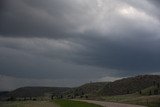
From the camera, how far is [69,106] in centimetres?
10106

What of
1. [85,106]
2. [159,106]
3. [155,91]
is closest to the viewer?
[159,106]

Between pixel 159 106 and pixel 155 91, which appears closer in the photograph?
pixel 159 106

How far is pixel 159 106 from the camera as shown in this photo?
90500mm

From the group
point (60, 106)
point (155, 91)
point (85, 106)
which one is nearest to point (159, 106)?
point (85, 106)

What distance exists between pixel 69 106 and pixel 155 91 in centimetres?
Answer: 8015

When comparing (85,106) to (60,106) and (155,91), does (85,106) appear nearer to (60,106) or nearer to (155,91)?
(60,106)

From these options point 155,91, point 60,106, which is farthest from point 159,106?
point 155,91

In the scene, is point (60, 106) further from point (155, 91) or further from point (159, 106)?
point (155, 91)

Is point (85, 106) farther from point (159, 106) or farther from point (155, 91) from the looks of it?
point (155, 91)

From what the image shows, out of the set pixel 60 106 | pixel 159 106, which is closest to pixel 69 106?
pixel 60 106

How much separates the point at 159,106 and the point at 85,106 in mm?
18692

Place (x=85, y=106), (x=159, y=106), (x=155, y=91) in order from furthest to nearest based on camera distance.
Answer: (x=155, y=91) < (x=85, y=106) < (x=159, y=106)

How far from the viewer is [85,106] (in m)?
98.2

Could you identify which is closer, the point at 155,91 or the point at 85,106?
the point at 85,106
